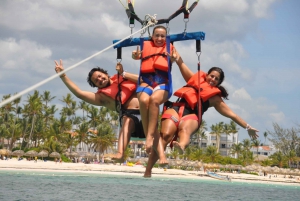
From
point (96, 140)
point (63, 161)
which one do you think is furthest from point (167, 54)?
point (96, 140)

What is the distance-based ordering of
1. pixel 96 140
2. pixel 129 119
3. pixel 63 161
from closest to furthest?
pixel 129 119 → pixel 63 161 → pixel 96 140

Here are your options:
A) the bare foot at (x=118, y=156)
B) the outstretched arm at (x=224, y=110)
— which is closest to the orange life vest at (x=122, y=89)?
the bare foot at (x=118, y=156)

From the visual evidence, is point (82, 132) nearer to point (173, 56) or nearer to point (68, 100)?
point (68, 100)

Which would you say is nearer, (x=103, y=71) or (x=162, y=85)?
(x=162, y=85)

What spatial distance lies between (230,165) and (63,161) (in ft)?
101

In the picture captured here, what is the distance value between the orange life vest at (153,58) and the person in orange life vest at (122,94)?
1.85 ft

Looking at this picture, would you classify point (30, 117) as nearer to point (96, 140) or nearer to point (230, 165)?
point (96, 140)

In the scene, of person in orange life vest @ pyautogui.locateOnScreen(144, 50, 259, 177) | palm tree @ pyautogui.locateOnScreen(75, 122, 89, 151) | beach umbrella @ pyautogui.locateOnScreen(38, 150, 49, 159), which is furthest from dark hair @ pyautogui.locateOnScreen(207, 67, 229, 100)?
palm tree @ pyautogui.locateOnScreen(75, 122, 89, 151)

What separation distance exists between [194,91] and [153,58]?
94cm

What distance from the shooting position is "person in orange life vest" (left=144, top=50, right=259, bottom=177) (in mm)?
7719

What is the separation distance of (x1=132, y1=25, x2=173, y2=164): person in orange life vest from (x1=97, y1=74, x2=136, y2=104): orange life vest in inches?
23.7

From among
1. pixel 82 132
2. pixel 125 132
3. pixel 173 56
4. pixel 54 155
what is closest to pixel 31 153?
pixel 54 155

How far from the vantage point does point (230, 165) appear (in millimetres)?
92250

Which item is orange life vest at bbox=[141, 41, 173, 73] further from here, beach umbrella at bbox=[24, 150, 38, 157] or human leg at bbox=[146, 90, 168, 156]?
beach umbrella at bbox=[24, 150, 38, 157]
